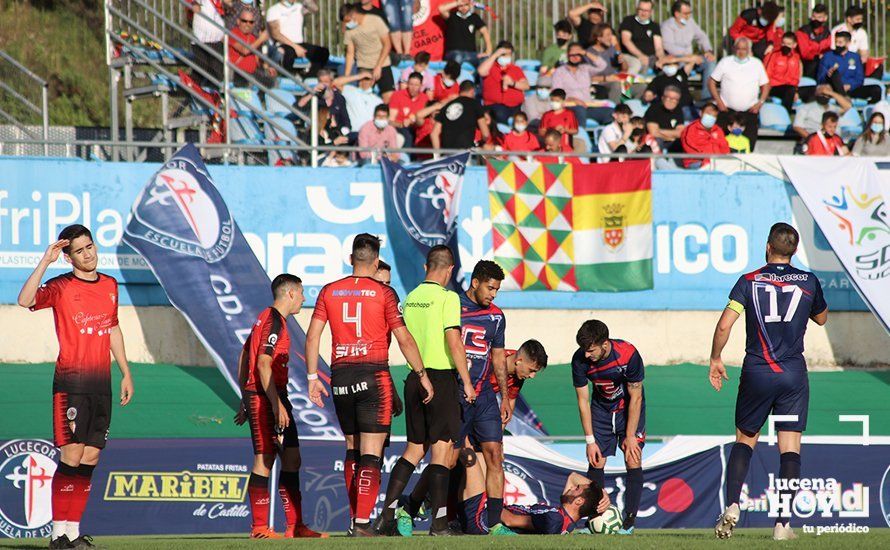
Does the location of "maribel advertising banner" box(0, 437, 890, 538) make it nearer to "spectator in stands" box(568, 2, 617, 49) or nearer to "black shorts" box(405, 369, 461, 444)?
"black shorts" box(405, 369, 461, 444)

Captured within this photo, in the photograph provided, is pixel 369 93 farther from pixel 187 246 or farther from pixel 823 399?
pixel 823 399

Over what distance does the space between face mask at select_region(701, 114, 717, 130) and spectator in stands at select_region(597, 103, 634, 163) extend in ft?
3.58

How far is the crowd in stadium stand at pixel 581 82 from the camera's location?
60.4ft

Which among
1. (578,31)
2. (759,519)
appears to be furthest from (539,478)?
(578,31)

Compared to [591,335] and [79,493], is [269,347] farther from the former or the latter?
[591,335]

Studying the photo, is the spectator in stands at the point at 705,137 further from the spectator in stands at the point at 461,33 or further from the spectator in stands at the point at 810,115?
the spectator in stands at the point at 461,33

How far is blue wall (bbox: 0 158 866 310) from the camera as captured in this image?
16766mm

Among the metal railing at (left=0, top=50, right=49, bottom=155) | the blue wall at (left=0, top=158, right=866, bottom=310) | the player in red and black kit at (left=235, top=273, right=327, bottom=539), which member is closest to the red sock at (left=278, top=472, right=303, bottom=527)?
the player in red and black kit at (left=235, top=273, right=327, bottom=539)

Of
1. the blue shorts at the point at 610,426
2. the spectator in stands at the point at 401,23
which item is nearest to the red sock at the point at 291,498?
the blue shorts at the point at 610,426

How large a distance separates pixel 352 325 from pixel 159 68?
8.79 m

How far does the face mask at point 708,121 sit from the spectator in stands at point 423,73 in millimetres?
3963

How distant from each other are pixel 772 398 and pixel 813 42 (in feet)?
44.7

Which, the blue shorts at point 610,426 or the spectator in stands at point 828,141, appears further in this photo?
the spectator in stands at point 828,141

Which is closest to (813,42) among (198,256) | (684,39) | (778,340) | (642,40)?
(684,39)
